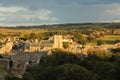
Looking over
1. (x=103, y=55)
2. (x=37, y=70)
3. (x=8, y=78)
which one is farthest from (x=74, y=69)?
(x=103, y=55)

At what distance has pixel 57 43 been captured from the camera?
8825 centimetres

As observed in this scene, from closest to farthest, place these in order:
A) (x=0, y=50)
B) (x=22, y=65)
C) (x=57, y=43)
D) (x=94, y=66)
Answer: (x=22, y=65)
(x=94, y=66)
(x=0, y=50)
(x=57, y=43)

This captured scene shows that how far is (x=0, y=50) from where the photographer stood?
7206cm

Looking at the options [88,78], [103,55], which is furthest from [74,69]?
[103,55]

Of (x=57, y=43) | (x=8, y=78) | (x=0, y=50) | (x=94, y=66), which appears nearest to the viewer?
(x=8, y=78)

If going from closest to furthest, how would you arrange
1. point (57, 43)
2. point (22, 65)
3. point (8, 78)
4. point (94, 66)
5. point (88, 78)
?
point (8, 78)
point (88, 78)
point (22, 65)
point (94, 66)
point (57, 43)

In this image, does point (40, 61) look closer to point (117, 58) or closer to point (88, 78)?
point (117, 58)

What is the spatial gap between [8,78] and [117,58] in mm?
26511

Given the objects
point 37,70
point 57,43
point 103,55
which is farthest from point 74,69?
point 57,43

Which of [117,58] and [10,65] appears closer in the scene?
[10,65]

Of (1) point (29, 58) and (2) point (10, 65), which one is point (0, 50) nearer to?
(1) point (29, 58)

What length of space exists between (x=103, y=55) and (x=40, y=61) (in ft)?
33.4

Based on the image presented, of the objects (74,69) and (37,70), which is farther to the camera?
(37,70)

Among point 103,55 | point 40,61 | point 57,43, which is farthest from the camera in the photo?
point 57,43
